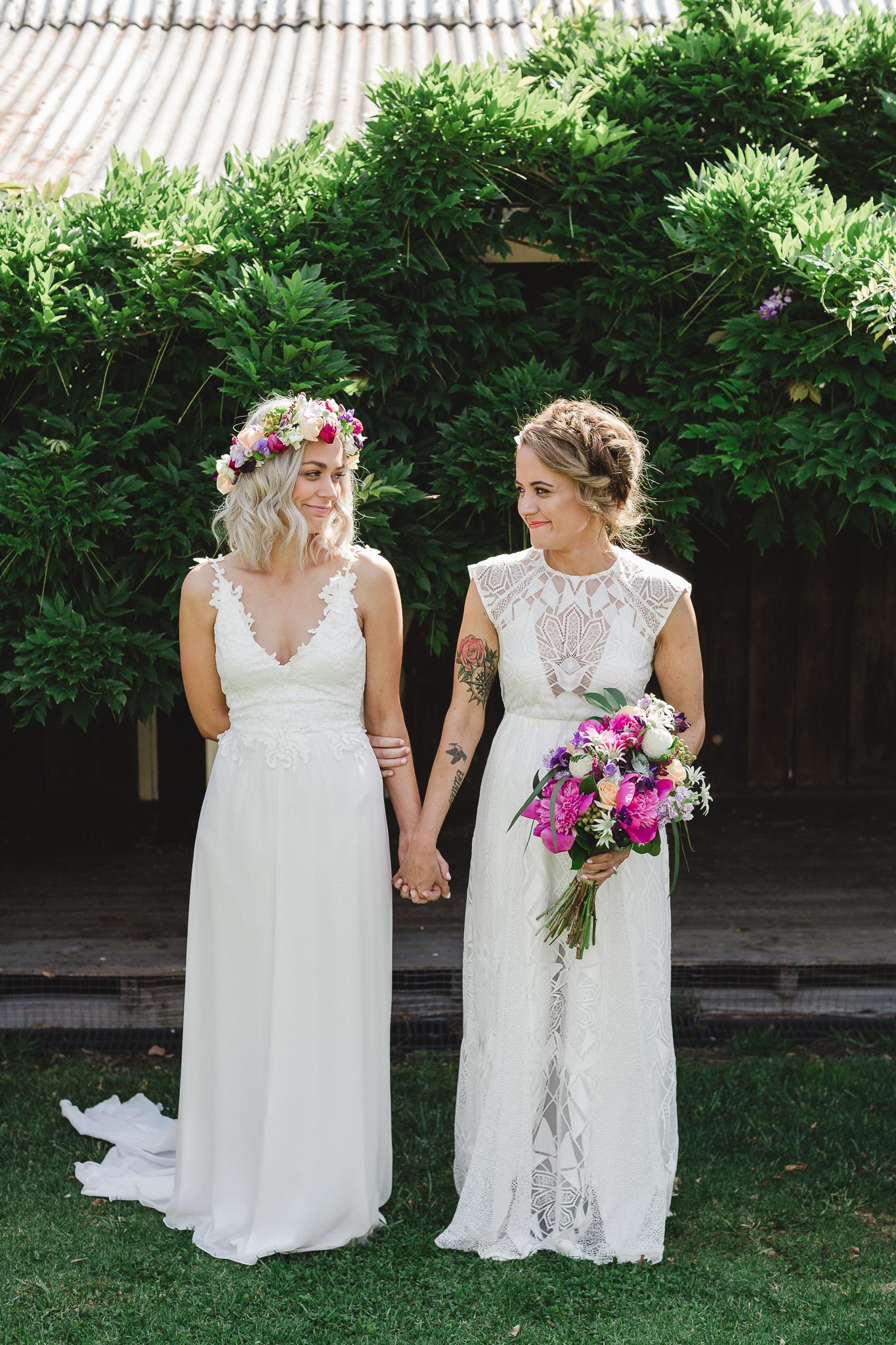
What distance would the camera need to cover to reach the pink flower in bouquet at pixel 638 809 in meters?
3.21

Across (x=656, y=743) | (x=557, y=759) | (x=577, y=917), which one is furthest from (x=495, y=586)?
(x=577, y=917)

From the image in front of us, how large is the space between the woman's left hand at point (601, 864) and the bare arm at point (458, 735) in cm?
46

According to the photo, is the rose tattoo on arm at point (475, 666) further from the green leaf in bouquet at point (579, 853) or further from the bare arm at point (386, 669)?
the green leaf in bouquet at point (579, 853)

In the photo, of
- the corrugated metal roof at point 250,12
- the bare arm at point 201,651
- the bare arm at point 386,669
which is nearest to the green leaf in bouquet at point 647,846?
the bare arm at point 386,669

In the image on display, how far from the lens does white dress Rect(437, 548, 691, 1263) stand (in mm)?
3529

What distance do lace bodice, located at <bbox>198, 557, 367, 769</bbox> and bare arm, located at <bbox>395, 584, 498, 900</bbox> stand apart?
0.25 meters

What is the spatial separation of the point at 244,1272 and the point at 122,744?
5090 millimetres

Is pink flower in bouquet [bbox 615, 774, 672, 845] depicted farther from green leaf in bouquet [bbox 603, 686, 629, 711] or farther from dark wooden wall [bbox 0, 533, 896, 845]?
dark wooden wall [bbox 0, 533, 896, 845]

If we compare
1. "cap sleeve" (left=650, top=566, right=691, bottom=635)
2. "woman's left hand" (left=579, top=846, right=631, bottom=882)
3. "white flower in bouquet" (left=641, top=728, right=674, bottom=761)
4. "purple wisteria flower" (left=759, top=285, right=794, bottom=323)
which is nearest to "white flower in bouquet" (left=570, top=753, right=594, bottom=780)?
"white flower in bouquet" (left=641, top=728, right=674, bottom=761)

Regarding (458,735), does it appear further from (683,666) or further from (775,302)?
(775,302)

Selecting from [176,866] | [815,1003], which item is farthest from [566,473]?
[176,866]

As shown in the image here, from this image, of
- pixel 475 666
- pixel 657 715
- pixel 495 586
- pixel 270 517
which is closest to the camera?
pixel 657 715

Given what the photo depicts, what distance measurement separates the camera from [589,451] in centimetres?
338

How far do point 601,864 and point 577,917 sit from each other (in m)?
0.21
